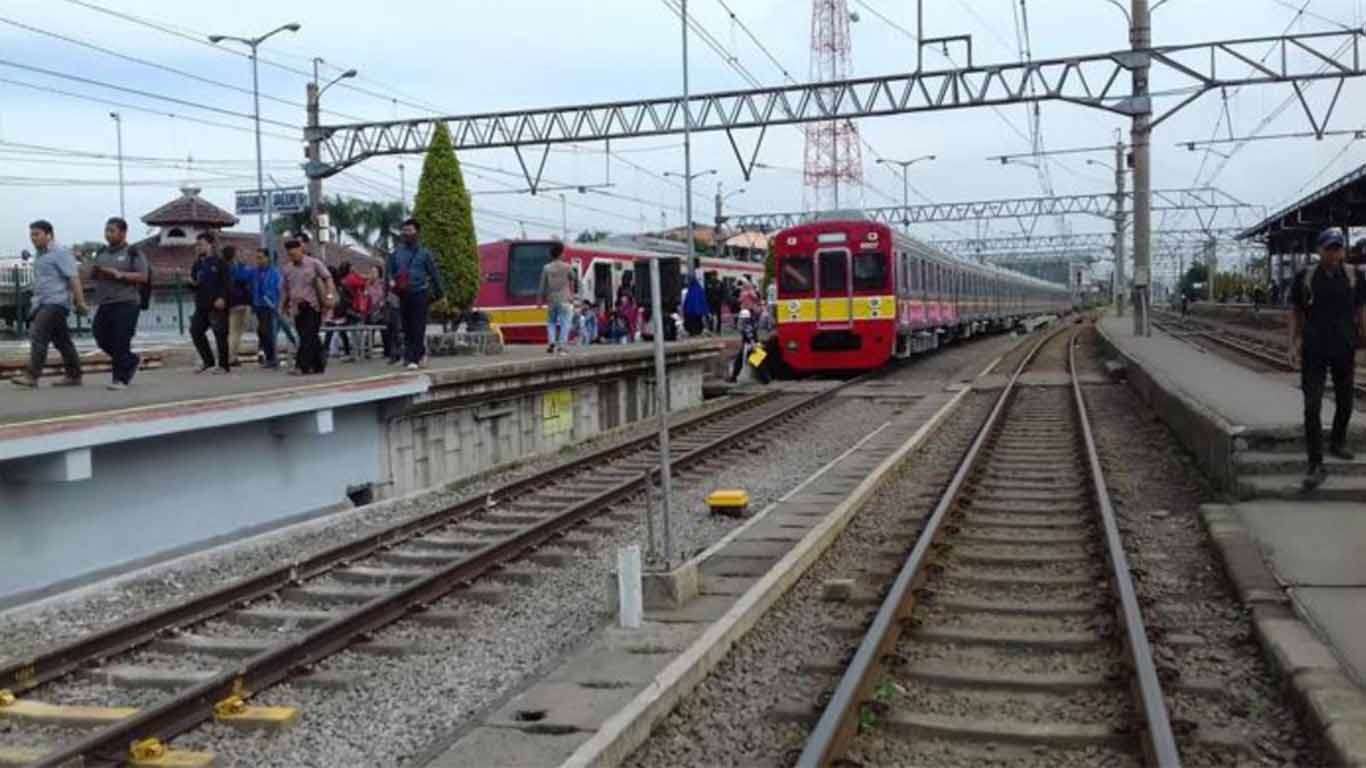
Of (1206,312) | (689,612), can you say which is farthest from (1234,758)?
(1206,312)

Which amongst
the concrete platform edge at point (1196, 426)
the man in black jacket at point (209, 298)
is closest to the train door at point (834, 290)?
the concrete platform edge at point (1196, 426)

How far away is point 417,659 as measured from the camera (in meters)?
7.10

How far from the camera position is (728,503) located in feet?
36.0

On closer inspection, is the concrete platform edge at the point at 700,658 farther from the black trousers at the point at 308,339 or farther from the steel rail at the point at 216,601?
the black trousers at the point at 308,339

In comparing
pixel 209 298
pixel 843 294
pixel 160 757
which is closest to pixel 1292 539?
pixel 160 757

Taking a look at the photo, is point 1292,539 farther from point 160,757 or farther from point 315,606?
point 160,757

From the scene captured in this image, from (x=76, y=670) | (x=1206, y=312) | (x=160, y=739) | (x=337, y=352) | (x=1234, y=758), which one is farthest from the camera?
(x=1206, y=312)

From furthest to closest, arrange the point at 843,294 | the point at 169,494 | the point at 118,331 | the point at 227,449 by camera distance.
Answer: the point at 843,294 → the point at 118,331 → the point at 227,449 → the point at 169,494

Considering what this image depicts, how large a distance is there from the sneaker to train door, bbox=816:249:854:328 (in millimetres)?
16240

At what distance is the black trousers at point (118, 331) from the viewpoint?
39.4ft

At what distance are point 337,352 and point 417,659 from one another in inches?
528

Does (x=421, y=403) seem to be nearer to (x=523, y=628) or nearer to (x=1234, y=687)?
(x=523, y=628)

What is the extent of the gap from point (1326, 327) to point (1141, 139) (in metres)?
21.2

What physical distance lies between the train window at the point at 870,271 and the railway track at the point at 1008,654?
15.0 meters
